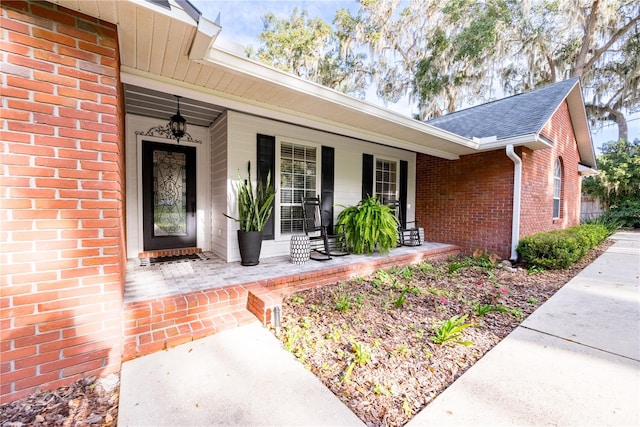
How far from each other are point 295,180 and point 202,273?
2220mm

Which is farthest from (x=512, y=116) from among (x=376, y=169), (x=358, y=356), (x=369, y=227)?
(x=358, y=356)

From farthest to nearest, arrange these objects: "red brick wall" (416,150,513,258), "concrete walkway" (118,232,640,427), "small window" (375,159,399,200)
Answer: "small window" (375,159,399,200) → "red brick wall" (416,150,513,258) → "concrete walkway" (118,232,640,427)

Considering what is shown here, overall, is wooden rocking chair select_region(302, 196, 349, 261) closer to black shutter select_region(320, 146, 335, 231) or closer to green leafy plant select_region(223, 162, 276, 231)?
black shutter select_region(320, 146, 335, 231)

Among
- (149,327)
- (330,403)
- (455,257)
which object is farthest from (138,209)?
(455,257)

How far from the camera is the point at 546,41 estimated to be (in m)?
12.0

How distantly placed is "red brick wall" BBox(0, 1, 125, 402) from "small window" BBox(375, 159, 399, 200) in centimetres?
512

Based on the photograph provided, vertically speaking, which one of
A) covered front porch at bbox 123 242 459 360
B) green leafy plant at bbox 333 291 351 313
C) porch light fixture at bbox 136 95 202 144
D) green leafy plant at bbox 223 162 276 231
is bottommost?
green leafy plant at bbox 333 291 351 313

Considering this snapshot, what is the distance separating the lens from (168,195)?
440 centimetres

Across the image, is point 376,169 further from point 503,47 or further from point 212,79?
point 503,47

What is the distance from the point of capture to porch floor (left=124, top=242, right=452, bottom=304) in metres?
2.64

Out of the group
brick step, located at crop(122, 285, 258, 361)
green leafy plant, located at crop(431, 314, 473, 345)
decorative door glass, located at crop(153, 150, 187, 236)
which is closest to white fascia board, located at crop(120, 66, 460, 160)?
decorative door glass, located at crop(153, 150, 187, 236)

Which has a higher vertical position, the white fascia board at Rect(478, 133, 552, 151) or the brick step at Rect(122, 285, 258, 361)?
the white fascia board at Rect(478, 133, 552, 151)

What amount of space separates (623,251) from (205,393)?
9322 millimetres

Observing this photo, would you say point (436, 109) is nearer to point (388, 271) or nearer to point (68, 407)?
point (388, 271)
